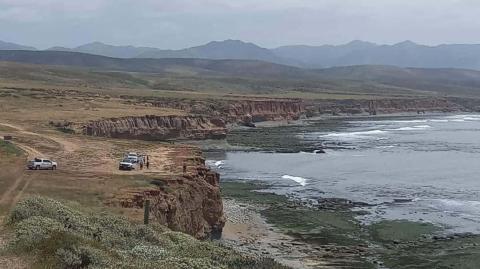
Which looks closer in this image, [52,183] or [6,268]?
[6,268]

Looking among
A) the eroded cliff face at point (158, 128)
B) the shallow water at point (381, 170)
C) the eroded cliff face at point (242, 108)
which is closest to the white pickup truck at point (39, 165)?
the shallow water at point (381, 170)

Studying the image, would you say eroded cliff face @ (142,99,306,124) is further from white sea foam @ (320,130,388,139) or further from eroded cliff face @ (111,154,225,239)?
eroded cliff face @ (111,154,225,239)

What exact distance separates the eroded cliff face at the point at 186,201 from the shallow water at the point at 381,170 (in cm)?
1402

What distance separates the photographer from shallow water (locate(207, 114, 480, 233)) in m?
56.4

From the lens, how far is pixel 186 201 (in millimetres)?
39781

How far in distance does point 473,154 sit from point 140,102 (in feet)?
216

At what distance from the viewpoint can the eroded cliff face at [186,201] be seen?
35.6 meters

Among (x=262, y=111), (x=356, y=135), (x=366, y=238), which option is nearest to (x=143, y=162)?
(x=366, y=238)

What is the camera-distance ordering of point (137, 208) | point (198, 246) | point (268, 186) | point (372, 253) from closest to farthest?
1. point (198, 246)
2. point (137, 208)
3. point (372, 253)
4. point (268, 186)

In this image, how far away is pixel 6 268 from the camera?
62.7ft

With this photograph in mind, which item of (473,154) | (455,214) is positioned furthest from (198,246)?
(473,154)

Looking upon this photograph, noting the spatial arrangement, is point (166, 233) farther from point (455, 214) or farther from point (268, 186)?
point (268, 186)

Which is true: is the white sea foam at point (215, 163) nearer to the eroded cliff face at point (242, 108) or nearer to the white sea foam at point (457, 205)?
the white sea foam at point (457, 205)

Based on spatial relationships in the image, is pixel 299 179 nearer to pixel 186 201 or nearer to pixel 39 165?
pixel 186 201
